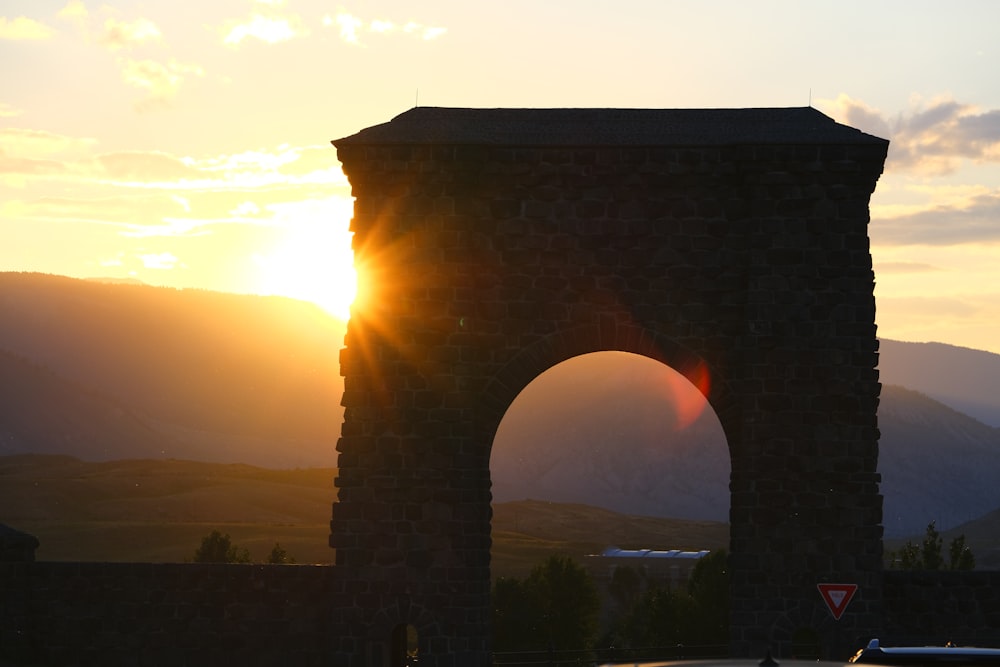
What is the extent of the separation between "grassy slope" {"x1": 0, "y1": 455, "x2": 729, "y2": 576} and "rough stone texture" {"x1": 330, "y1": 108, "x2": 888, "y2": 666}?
62.9m

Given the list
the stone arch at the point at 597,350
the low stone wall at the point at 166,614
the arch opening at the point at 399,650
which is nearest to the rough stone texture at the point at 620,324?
the stone arch at the point at 597,350

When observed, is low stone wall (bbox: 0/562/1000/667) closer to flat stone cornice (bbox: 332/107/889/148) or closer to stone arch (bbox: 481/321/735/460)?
stone arch (bbox: 481/321/735/460)

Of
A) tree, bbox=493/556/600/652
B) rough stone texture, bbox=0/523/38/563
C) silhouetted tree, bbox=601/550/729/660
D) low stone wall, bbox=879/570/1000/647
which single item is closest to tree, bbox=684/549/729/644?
silhouetted tree, bbox=601/550/729/660

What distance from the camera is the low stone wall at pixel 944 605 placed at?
2400 cm

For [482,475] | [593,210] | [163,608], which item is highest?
[593,210]

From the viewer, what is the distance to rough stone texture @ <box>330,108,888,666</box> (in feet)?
80.0

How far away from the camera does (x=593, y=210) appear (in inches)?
985

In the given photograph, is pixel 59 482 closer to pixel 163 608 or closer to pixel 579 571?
pixel 579 571

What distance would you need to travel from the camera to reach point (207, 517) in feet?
409

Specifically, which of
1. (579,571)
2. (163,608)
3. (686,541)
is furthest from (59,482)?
(163,608)

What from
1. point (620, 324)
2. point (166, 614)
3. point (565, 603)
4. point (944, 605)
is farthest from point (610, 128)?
point (565, 603)

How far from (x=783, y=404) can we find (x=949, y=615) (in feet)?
13.9

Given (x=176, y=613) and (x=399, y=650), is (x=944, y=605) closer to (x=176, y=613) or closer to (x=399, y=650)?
(x=399, y=650)

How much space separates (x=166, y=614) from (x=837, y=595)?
425 inches
